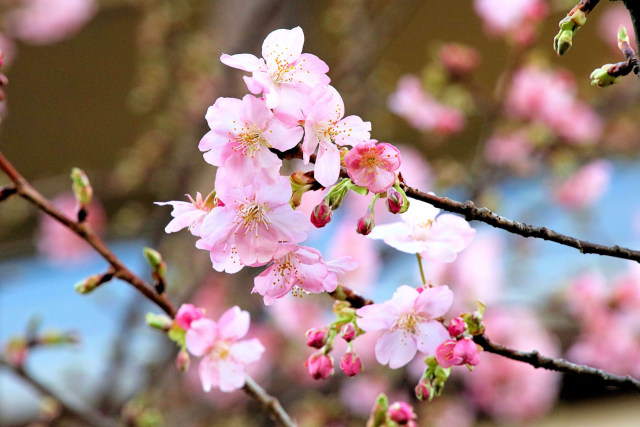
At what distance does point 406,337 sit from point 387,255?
1364 mm

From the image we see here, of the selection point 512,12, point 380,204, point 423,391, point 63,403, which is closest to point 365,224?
point 423,391

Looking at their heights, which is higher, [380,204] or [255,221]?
[380,204]

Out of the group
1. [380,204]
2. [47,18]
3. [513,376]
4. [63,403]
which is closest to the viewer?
[63,403]

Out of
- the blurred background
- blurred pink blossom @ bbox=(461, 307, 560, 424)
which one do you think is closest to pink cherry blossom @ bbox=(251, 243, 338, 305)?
the blurred background

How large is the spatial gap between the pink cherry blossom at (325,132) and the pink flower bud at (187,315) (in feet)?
0.70

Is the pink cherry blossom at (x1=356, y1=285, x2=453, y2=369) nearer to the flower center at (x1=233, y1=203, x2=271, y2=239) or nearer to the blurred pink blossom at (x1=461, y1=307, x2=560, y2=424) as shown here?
the flower center at (x1=233, y1=203, x2=271, y2=239)

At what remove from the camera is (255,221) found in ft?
1.35

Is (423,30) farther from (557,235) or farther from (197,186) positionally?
(557,235)

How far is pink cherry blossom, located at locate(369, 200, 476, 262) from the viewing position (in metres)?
0.48

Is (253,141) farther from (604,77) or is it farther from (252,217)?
(604,77)

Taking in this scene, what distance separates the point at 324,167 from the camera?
0.38 metres

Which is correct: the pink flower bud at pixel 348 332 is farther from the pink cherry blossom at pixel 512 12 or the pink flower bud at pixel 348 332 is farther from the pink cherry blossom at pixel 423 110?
the pink cherry blossom at pixel 423 110

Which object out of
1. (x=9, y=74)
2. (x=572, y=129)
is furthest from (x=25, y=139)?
(x=572, y=129)

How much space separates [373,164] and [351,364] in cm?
16
